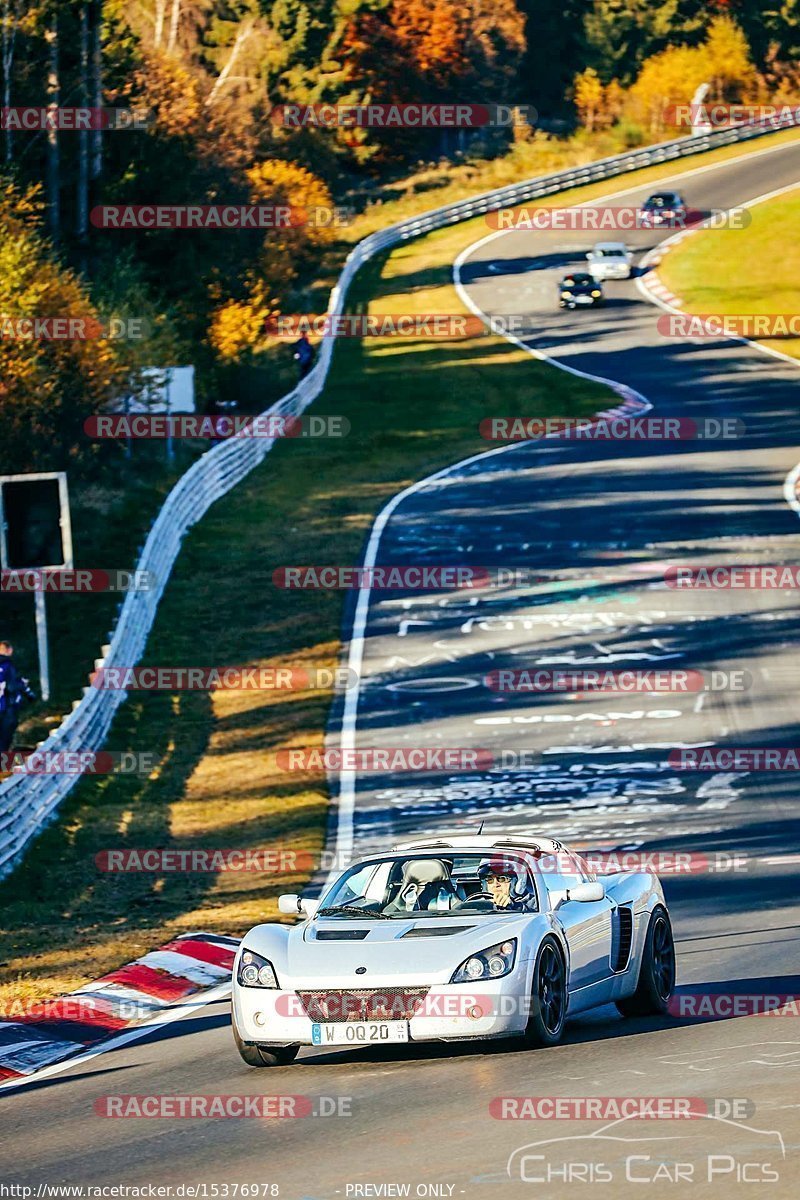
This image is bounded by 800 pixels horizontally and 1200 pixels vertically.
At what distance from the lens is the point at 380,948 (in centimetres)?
1030

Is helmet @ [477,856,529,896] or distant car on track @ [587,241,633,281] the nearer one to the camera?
helmet @ [477,856,529,896]

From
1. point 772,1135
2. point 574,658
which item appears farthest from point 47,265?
point 772,1135

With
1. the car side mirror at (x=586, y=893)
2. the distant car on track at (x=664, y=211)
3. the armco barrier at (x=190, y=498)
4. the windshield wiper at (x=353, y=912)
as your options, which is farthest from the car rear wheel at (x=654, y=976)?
the distant car on track at (x=664, y=211)

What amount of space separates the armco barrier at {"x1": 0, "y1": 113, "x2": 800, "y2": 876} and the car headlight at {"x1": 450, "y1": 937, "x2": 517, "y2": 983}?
883 centimetres

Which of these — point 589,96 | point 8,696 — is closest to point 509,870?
point 8,696

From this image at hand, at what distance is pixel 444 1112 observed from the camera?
29.3ft

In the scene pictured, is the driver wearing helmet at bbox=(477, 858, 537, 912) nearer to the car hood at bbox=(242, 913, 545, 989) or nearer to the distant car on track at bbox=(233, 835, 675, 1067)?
the distant car on track at bbox=(233, 835, 675, 1067)

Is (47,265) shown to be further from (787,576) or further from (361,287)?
(361,287)

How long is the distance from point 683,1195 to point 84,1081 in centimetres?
443

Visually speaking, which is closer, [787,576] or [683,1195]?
[683,1195]

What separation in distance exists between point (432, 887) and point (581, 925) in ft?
2.93

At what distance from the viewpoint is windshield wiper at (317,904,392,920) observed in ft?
35.8

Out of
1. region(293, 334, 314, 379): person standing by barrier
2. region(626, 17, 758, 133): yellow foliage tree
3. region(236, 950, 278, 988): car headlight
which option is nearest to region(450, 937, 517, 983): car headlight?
region(236, 950, 278, 988): car headlight

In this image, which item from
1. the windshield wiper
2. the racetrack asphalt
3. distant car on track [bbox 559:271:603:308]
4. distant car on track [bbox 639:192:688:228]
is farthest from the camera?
distant car on track [bbox 639:192:688:228]
